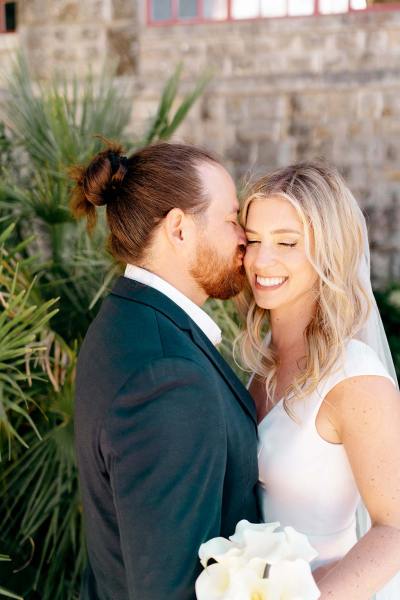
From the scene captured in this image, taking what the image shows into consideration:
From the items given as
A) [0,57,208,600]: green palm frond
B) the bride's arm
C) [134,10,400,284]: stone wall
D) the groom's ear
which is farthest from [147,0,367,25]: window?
the bride's arm

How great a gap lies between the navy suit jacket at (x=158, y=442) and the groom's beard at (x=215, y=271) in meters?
0.22

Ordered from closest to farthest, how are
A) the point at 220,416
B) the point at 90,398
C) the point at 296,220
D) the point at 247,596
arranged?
the point at 247,596 < the point at 220,416 < the point at 90,398 < the point at 296,220

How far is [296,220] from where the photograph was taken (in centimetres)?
215

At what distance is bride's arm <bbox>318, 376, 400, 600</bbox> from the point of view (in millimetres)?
1721

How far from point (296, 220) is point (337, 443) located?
65cm

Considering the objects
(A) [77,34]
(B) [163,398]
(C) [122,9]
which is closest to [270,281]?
(B) [163,398]

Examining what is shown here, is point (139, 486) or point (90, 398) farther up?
point (90, 398)

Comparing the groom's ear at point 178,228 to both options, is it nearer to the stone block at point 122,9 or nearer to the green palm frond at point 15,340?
the green palm frond at point 15,340

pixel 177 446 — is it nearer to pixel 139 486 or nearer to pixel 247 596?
pixel 139 486

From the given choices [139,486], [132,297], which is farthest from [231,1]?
[139,486]

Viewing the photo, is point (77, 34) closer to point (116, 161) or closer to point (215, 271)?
point (116, 161)

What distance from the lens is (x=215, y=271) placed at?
2.02 meters

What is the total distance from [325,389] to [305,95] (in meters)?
5.05

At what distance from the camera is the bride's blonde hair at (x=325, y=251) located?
6.88 ft
